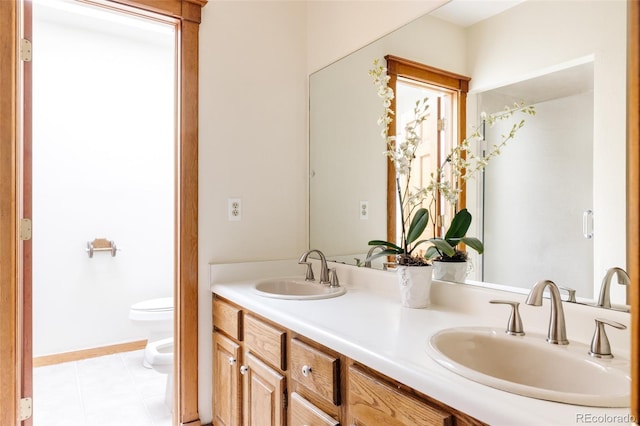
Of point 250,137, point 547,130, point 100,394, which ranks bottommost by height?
point 100,394

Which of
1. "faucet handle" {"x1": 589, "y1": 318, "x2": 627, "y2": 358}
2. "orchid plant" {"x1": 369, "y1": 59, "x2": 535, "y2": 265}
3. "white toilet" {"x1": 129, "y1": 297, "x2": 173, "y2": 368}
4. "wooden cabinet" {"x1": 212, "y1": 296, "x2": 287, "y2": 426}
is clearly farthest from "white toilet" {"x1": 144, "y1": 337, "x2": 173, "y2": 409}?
"faucet handle" {"x1": 589, "y1": 318, "x2": 627, "y2": 358}

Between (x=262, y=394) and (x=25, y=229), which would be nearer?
(x=262, y=394)

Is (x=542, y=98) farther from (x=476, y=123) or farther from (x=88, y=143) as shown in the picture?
(x=88, y=143)

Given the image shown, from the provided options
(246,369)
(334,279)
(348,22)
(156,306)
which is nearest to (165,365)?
(156,306)

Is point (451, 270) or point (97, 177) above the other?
point (97, 177)

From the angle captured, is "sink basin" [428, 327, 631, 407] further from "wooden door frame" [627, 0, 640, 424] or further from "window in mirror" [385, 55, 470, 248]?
"window in mirror" [385, 55, 470, 248]

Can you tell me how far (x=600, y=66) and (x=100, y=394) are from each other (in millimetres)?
2993

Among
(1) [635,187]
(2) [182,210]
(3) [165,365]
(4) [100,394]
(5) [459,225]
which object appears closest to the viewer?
(1) [635,187]

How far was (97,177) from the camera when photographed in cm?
314

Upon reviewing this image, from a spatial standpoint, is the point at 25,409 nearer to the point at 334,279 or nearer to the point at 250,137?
the point at 334,279

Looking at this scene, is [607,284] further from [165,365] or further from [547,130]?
[165,365]

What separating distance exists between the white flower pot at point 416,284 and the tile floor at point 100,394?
158 centimetres

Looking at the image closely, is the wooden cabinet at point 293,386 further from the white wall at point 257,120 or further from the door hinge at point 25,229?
the door hinge at point 25,229

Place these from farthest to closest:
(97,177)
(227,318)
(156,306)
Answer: (97,177) < (156,306) < (227,318)
